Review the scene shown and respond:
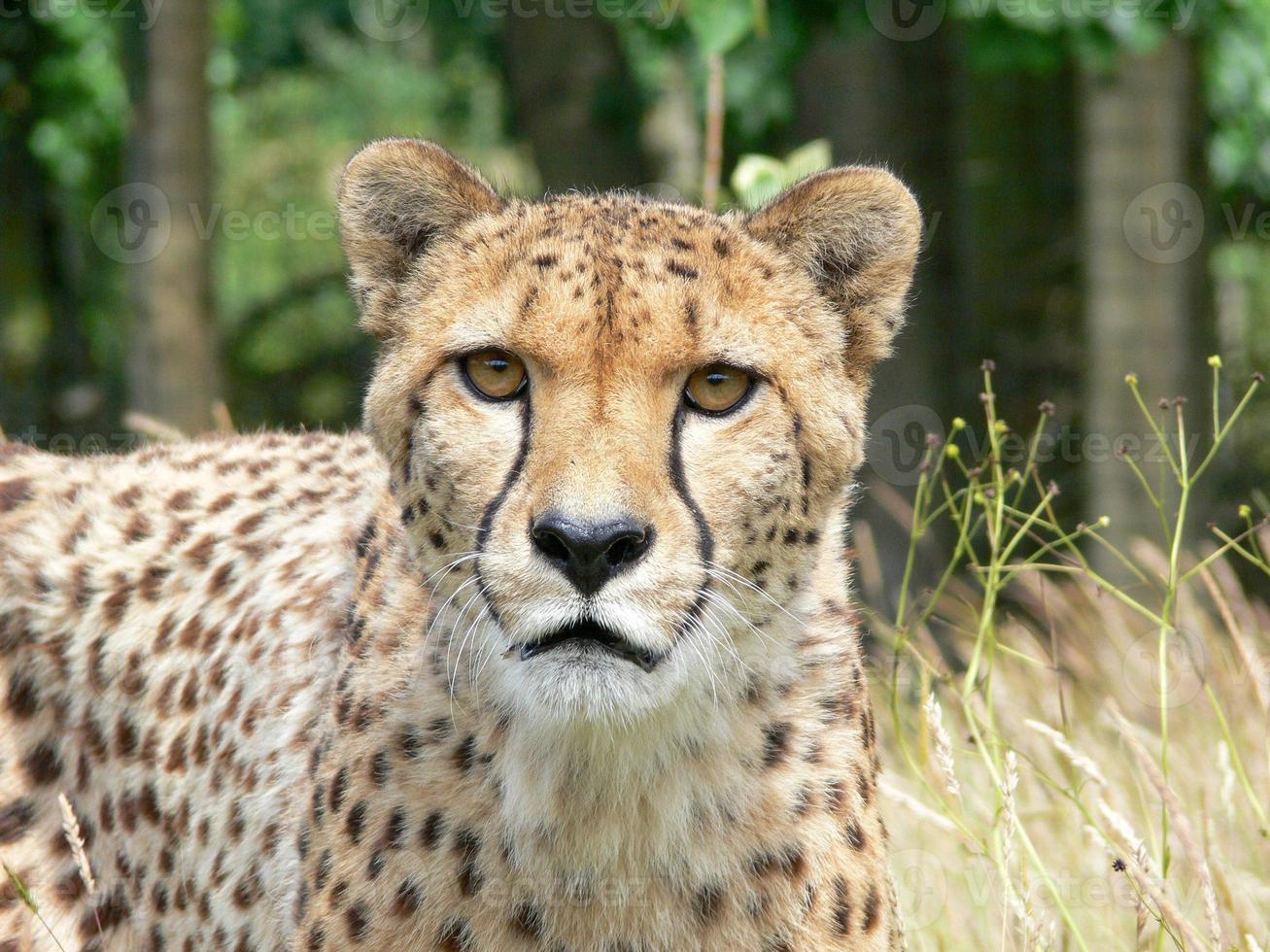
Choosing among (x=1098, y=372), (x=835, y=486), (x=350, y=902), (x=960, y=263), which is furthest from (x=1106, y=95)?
(x=350, y=902)

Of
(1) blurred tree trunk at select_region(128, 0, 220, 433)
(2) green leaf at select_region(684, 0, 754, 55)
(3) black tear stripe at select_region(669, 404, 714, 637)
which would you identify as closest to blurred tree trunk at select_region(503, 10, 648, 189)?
(1) blurred tree trunk at select_region(128, 0, 220, 433)

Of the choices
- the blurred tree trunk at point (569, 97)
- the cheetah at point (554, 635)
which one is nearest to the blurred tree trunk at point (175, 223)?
the blurred tree trunk at point (569, 97)

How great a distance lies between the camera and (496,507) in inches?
97.2

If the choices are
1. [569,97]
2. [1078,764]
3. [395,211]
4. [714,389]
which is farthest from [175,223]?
[1078,764]

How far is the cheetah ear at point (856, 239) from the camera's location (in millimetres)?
2861

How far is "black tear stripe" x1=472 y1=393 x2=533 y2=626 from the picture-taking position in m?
2.45

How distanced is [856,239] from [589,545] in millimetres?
932

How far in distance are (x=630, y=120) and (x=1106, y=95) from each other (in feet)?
10.8

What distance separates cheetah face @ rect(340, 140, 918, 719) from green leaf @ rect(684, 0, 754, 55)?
1.97 meters

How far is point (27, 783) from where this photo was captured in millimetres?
3307

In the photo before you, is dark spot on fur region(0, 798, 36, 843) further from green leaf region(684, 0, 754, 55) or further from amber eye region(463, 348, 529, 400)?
green leaf region(684, 0, 754, 55)

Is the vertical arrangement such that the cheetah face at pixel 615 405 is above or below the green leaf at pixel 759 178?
below

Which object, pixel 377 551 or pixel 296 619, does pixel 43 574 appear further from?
pixel 377 551

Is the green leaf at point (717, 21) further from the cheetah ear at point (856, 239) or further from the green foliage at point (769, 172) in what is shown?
the cheetah ear at point (856, 239)
